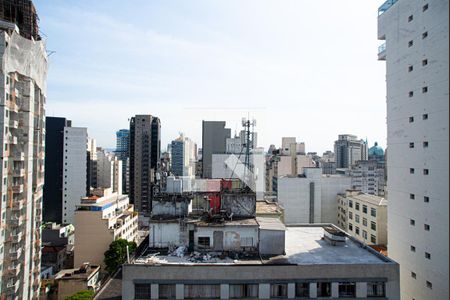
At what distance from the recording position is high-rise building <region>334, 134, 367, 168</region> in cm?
13177

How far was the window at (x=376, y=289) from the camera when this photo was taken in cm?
1692

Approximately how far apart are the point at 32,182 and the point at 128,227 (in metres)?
27.6

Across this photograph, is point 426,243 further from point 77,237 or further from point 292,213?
point 77,237

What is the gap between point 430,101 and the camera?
65.6 ft

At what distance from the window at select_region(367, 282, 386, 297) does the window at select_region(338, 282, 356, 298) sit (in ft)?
2.78

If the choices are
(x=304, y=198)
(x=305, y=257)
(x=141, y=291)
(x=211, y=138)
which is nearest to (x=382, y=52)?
(x=305, y=257)

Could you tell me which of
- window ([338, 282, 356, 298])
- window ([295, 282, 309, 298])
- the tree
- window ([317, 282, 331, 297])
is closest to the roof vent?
window ([338, 282, 356, 298])

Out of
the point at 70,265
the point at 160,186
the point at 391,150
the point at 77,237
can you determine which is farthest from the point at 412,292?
the point at 70,265

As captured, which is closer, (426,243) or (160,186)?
(426,243)

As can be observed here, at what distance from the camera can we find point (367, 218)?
40281 mm

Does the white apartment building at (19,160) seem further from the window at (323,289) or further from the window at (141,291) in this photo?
the window at (323,289)

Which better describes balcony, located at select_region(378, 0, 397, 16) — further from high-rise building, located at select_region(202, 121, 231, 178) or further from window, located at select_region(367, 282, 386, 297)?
high-rise building, located at select_region(202, 121, 231, 178)

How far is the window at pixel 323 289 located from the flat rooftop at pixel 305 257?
Answer: 1.25 m

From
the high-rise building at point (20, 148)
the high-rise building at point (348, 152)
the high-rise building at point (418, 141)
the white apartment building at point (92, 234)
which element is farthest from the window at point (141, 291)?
the high-rise building at point (348, 152)
